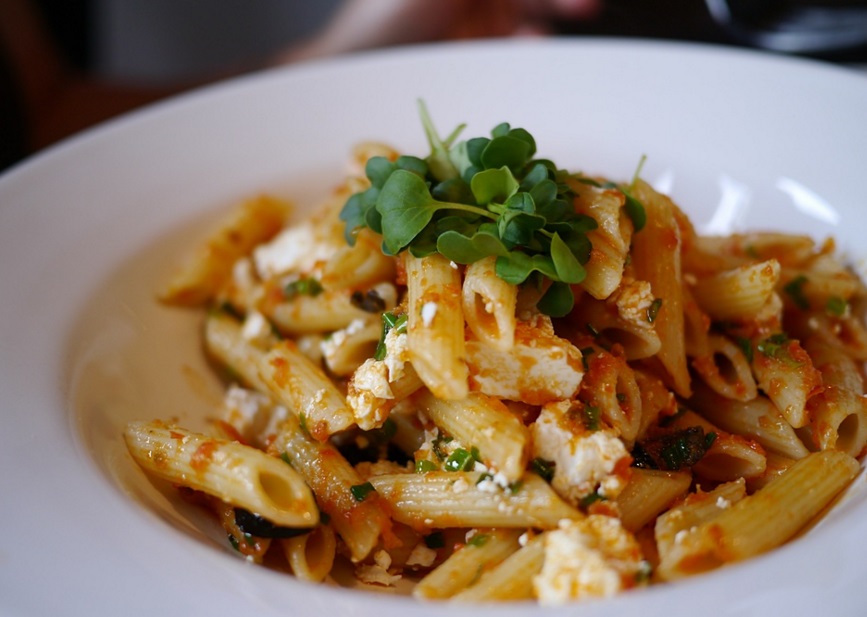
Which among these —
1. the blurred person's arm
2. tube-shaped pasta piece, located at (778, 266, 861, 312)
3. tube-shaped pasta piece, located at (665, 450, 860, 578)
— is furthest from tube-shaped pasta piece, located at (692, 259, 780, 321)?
the blurred person's arm

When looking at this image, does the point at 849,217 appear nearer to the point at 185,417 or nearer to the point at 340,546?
the point at 340,546

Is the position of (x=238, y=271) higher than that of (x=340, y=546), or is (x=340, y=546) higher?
(x=238, y=271)

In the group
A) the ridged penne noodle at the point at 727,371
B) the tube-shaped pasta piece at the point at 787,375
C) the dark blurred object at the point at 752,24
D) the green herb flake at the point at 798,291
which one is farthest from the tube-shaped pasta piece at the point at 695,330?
the dark blurred object at the point at 752,24

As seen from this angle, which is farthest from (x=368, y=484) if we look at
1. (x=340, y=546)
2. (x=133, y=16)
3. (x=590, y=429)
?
(x=133, y=16)

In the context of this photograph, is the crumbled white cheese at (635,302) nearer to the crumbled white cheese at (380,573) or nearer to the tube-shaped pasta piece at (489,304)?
the tube-shaped pasta piece at (489,304)

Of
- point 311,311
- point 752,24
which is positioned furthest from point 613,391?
point 752,24

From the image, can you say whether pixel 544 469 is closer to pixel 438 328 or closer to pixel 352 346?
pixel 438 328
